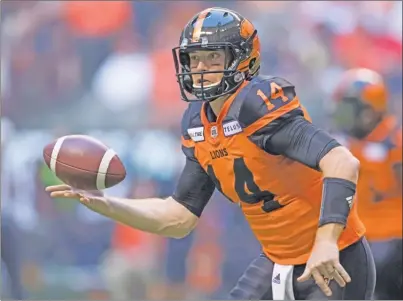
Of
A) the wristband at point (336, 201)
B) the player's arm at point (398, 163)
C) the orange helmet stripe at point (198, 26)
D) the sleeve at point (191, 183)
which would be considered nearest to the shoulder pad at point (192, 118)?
the sleeve at point (191, 183)

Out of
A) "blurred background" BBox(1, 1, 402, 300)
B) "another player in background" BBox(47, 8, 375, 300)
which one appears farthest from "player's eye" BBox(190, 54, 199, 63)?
"blurred background" BBox(1, 1, 402, 300)

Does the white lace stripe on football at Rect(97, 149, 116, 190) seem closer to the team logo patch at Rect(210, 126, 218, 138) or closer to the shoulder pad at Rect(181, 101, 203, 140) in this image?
the shoulder pad at Rect(181, 101, 203, 140)

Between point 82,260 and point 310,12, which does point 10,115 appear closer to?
point 82,260

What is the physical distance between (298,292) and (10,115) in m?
2.71

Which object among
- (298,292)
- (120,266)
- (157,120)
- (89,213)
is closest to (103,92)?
(157,120)

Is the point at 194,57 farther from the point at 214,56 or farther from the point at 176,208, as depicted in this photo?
the point at 176,208

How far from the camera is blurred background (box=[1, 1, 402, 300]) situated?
4.71 meters

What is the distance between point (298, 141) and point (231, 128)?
218 mm

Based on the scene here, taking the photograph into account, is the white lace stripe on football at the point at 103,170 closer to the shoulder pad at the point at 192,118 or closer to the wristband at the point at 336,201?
the shoulder pad at the point at 192,118

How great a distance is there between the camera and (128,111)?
15.6 ft

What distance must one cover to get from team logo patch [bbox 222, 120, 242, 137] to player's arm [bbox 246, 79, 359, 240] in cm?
4

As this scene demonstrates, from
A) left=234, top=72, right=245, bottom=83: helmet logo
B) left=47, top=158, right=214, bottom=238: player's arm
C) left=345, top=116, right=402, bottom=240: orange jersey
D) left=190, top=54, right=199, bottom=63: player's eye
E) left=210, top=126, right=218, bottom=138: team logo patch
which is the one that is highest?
left=190, top=54, right=199, bottom=63: player's eye

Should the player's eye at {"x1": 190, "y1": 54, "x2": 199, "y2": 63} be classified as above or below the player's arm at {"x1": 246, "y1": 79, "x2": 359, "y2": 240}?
above

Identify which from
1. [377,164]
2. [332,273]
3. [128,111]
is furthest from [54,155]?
[377,164]
